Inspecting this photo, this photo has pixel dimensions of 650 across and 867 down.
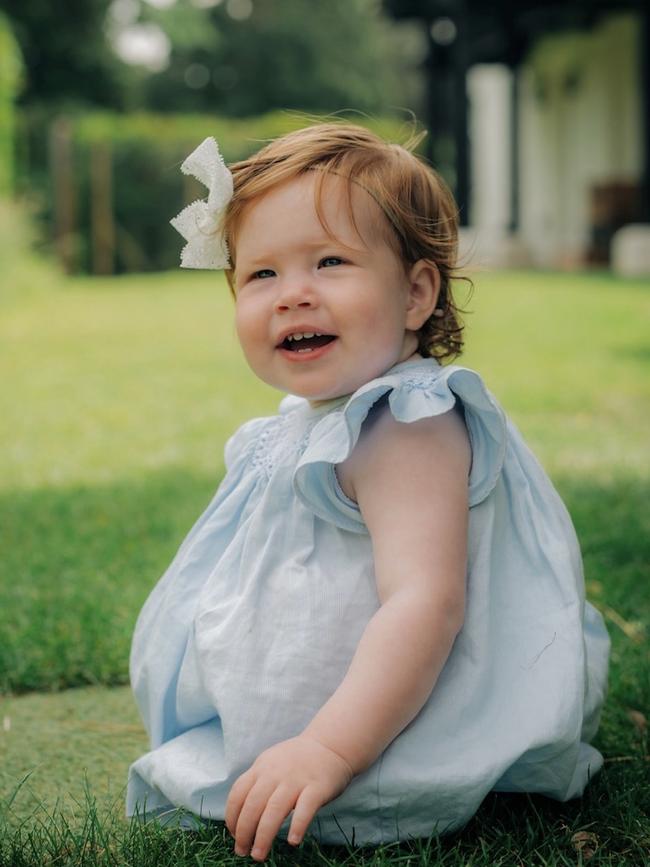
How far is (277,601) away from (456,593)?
0.26 meters

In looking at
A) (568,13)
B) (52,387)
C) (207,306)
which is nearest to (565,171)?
(568,13)

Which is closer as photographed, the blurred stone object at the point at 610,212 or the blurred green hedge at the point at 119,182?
the blurred stone object at the point at 610,212

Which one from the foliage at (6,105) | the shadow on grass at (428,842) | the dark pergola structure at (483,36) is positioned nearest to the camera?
the shadow on grass at (428,842)

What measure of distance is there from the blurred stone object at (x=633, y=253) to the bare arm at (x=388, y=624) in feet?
37.0

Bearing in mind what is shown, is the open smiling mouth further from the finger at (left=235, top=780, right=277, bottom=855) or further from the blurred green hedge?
the blurred green hedge

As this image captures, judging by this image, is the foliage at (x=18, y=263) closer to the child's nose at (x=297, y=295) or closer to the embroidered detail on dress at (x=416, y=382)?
the child's nose at (x=297, y=295)

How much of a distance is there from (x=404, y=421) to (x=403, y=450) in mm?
44

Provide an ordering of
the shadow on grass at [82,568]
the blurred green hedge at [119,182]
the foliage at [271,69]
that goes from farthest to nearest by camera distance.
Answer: the foliage at [271,69] → the blurred green hedge at [119,182] → the shadow on grass at [82,568]

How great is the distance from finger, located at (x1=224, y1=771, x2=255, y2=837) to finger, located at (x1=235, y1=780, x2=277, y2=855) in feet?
0.05

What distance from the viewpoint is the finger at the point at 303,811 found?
1385 millimetres

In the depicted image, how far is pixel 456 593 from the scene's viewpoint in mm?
1564

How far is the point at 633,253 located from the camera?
12.7m

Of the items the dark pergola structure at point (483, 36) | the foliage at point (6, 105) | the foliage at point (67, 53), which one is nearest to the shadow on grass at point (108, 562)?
the foliage at point (6, 105)

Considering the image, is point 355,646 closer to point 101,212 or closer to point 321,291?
point 321,291
